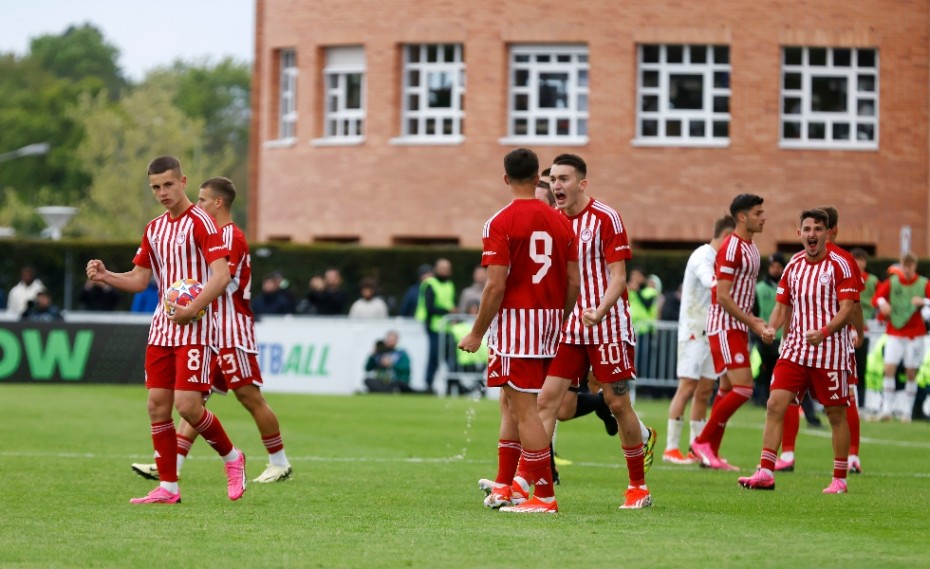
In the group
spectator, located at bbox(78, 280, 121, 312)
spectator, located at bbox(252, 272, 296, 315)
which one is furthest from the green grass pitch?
spectator, located at bbox(78, 280, 121, 312)

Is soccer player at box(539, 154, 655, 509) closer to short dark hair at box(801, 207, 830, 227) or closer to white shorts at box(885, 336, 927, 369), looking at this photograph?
short dark hair at box(801, 207, 830, 227)

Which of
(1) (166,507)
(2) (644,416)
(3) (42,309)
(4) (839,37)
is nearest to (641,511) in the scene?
(1) (166,507)

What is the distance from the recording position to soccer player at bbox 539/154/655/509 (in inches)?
437

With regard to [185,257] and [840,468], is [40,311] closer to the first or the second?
[185,257]

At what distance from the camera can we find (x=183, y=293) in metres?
11.1

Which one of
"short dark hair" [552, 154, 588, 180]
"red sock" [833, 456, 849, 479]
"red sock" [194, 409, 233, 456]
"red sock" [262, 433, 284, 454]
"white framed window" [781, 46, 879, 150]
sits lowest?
"red sock" [833, 456, 849, 479]

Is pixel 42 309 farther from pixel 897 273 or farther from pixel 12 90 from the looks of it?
pixel 12 90

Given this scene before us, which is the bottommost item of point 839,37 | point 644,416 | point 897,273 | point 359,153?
point 644,416

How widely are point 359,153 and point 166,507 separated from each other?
102 feet

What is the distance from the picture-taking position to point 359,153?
137 feet

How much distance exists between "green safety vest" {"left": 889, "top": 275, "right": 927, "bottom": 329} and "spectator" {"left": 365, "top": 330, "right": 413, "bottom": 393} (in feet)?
26.3

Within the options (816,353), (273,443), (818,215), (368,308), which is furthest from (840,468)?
(368,308)

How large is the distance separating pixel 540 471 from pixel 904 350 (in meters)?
14.3

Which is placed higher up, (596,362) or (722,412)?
(596,362)
